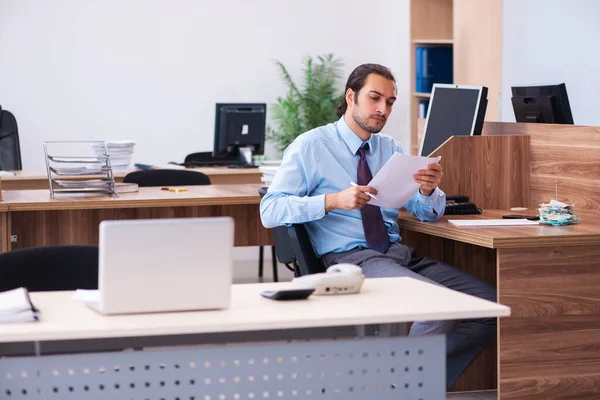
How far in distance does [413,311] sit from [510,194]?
2.08 meters

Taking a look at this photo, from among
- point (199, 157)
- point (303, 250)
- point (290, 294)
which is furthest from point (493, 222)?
point (199, 157)

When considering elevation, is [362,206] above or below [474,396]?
above

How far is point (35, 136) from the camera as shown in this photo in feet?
28.2

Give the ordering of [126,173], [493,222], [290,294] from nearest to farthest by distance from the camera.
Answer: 1. [290,294]
2. [493,222]
3. [126,173]

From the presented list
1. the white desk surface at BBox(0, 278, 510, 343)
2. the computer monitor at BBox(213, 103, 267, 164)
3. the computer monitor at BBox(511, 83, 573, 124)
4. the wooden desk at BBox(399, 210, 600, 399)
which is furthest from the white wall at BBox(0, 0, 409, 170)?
the white desk surface at BBox(0, 278, 510, 343)

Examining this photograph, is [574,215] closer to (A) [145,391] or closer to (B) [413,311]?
(B) [413,311]

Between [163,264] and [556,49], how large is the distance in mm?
5561

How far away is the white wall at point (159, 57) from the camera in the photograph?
28.0ft

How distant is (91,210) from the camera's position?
Result: 463 cm

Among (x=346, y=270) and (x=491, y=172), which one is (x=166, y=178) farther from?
(x=346, y=270)

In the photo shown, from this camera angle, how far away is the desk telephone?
3.92 m

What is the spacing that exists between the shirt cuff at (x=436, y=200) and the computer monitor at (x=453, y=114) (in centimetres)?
59

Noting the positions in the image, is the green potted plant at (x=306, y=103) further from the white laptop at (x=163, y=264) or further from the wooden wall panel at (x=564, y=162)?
the white laptop at (x=163, y=264)

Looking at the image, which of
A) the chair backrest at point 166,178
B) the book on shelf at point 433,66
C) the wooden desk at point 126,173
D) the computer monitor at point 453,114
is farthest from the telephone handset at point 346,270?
the book on shelf at point 433,66
